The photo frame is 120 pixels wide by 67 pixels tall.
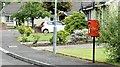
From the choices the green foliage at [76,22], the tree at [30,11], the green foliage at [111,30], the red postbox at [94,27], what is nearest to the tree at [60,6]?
the tree at [30,11]

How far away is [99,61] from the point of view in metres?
15.5

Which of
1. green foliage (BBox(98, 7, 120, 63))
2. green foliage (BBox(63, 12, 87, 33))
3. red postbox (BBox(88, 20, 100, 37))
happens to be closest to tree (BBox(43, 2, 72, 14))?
green foliage (BBox(63, 12, 87, 33))

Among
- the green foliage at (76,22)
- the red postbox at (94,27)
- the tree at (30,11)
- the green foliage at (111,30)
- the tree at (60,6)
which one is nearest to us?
the green foliage at (111,30)

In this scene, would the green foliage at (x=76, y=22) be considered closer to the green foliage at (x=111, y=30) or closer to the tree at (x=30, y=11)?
the green foliage at (x=111, y=30)

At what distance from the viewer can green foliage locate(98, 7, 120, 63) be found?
1434 cm

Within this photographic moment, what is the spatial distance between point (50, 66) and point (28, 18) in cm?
2893

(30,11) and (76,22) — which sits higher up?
(30,11)

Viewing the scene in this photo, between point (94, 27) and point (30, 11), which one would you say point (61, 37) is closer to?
point (94, 27)

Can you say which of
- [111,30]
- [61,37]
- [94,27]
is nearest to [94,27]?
[94,27]

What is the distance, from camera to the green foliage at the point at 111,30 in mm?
14344

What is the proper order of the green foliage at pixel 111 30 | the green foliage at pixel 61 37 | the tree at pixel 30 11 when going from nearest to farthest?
the green foliage at pixel 111 30 → the green foliage at pixel 61 37 → the tree at pixel 30 11

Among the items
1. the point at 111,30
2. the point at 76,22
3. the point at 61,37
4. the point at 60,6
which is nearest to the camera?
the point at 111,30

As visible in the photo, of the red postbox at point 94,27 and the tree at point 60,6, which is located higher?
the tree at point 60,6

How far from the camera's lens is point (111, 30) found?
→ 47.6ft
